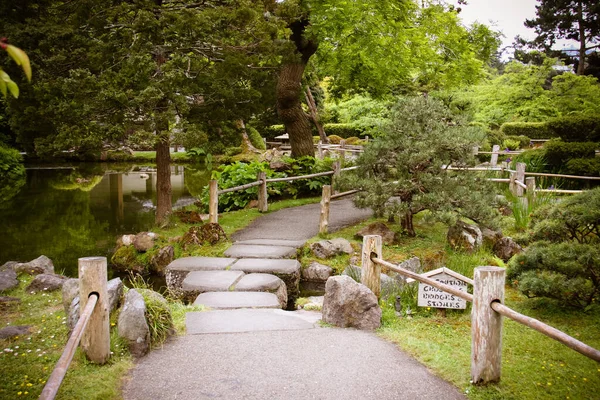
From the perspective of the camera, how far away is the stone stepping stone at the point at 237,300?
5887 millimetres

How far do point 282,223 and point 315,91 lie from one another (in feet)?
61.2

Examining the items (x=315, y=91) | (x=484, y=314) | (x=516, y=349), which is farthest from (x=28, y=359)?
(x=315, y=91)

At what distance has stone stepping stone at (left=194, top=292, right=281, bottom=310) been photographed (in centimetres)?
589

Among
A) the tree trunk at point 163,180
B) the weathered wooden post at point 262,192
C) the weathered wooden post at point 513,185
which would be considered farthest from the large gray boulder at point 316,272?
the weathered wooden post at point 513,185

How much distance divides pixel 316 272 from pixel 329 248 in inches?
21.9

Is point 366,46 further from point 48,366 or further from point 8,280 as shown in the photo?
point 48,366

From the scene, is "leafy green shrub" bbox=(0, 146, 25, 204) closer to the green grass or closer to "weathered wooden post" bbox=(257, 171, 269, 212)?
"weathered wooden post" bbox=(257, 171, 269, 212)

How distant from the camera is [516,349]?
4504 millimetres

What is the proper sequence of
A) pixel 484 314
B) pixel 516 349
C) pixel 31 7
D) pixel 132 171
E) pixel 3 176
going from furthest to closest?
pixel 132 171
pixel 3 176
pixel 31 7
pixel 516 349
pixel 484 314

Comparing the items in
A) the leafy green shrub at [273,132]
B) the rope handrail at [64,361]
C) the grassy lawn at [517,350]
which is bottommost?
the grassy lawn at [517,350]

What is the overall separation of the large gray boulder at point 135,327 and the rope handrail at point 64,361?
0.52 meters

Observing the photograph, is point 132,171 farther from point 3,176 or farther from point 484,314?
point 484,314

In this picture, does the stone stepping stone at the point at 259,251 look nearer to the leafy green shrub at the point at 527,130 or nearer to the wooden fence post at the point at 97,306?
the wooden fence post at the point at 97,306

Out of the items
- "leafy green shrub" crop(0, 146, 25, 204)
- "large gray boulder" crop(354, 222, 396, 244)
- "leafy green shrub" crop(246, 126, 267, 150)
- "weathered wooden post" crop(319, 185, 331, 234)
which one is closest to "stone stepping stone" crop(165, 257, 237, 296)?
"weathered wooden post" crop(319, 185, 331, 234)
